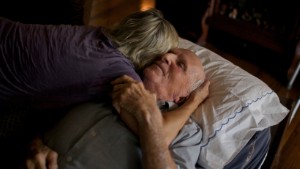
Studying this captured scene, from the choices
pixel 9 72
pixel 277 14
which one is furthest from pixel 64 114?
pixel 277 14

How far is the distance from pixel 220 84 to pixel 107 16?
1.98 m

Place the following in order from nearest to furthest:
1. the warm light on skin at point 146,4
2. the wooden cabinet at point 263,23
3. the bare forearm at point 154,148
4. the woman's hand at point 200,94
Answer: the bare forearm at point 154,148
the woman's hand at point 200,94
the wooden cabinet at point 263,23
the warm light on skin at point 146,4

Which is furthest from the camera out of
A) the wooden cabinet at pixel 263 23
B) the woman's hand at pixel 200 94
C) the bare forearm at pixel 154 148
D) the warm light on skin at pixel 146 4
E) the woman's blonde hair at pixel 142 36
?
the warm light on skin at pixel 146 4

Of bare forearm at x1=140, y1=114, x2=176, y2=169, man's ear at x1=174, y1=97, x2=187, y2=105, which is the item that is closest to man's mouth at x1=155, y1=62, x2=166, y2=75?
man's ear at x1=174, y1=97, x2=187, y2=105

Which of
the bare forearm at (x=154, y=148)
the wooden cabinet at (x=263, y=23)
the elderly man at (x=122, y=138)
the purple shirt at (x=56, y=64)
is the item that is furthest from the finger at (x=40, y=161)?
the wooden cabinet at (x=263, y=23)

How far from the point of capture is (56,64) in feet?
3.52

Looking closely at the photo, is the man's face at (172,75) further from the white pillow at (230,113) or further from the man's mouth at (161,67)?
the white pillow at (230,113)

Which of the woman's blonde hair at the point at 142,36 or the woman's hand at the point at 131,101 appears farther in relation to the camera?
the woman's blonde hair at the point at 142,36

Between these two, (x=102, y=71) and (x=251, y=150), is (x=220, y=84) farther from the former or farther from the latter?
(x=102, y=71)


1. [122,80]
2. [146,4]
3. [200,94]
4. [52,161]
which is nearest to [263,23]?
[146,4]

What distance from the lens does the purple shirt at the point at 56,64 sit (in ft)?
3.53

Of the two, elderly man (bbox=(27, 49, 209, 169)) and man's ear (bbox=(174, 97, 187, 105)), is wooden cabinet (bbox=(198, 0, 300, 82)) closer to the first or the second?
man's ear (bbox=(174, 97, 187, 105))

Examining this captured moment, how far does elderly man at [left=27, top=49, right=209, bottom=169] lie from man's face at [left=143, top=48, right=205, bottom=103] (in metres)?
0.13

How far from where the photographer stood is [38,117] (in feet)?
4.24
